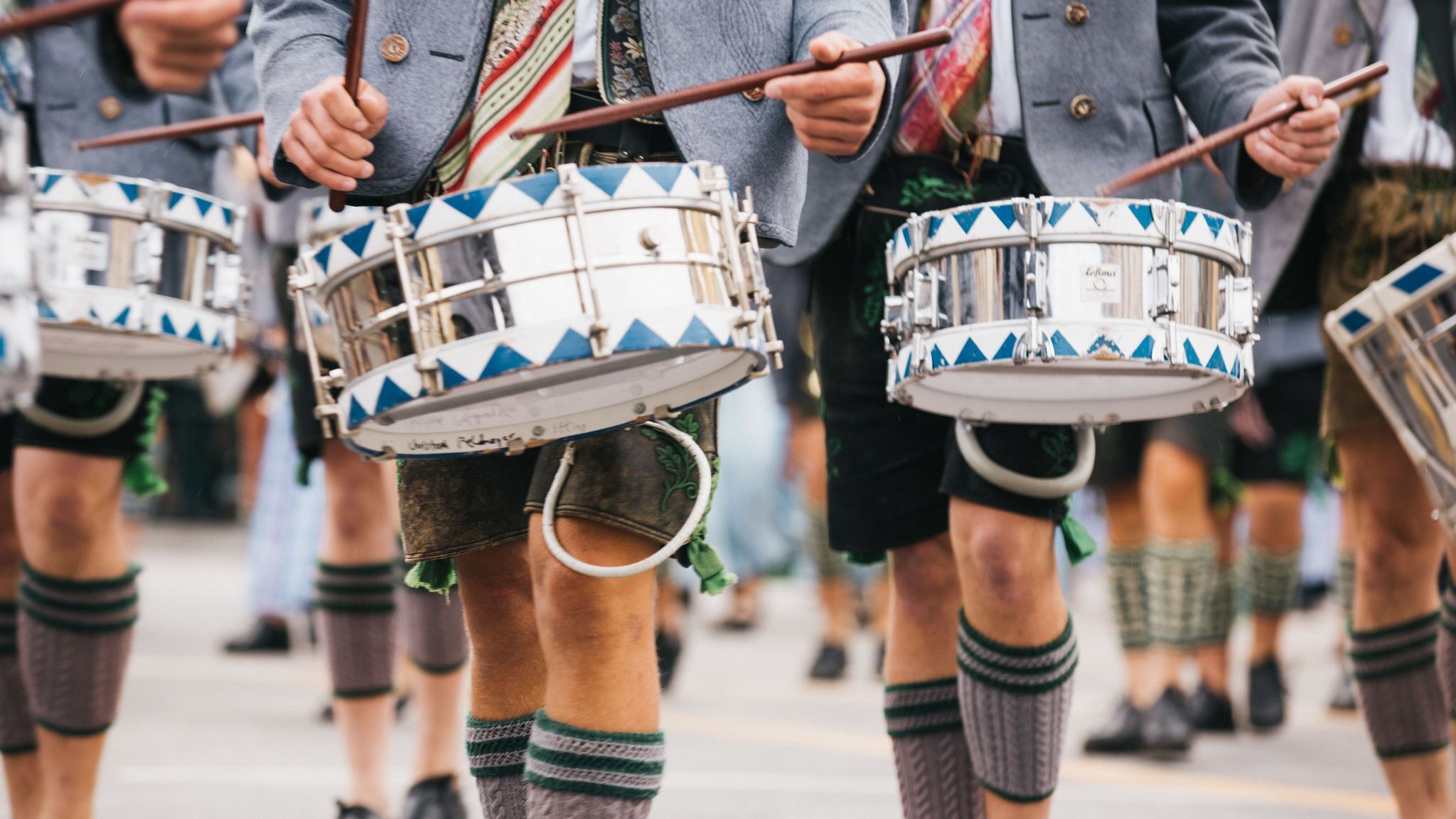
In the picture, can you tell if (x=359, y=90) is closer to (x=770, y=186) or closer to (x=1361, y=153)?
(x=770, y=186)

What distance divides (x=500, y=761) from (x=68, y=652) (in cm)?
116

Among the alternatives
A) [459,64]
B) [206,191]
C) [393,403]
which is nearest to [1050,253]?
[459,64]

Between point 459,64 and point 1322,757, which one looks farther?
point 1322,757

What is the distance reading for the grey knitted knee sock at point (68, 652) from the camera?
3080 mm

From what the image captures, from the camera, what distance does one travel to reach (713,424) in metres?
2.15

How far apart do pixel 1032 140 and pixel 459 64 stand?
936 mm

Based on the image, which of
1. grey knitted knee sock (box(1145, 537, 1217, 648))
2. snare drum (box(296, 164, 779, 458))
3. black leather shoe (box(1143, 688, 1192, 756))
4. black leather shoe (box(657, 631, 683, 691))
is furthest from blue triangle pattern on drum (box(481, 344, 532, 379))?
black leather shoe (box(657, 631, 683, 691))

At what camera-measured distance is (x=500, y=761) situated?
232 cm

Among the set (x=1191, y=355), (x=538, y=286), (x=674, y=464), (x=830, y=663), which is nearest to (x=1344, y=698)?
(x=830, y=663)

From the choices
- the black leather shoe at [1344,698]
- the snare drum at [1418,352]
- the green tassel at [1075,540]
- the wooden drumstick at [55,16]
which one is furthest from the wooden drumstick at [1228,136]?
the black leather shoe at [1344,698]

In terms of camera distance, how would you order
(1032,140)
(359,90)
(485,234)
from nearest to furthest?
(485,234) < (359,90) < (1032,140)

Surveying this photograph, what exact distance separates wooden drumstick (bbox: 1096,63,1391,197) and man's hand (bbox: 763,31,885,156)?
25.8 inches

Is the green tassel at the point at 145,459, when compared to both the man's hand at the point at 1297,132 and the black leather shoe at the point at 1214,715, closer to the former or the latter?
the man's hand at the point at 1297,132

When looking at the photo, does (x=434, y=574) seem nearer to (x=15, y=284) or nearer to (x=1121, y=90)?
(x=15, y=284)
